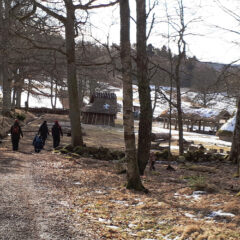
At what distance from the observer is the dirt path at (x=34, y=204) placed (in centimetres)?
496

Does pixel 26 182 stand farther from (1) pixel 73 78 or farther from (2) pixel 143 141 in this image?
(1) pixel 73 78

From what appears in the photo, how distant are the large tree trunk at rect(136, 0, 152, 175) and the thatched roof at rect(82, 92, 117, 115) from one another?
116ft

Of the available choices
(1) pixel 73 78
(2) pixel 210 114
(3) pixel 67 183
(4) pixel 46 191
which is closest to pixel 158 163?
(1) pixel 73 78

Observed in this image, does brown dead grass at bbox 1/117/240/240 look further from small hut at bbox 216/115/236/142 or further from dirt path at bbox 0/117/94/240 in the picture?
small hut at bbox 216/115/236/142

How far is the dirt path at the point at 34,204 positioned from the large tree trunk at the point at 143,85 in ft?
8.62

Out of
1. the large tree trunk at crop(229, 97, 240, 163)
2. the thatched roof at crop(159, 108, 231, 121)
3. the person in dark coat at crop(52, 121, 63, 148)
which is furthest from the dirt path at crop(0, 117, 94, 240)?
the thatched roof at crop(159, 108, 231, 121)

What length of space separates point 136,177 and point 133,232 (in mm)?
3109

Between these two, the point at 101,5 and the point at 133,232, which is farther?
the point at 101,5

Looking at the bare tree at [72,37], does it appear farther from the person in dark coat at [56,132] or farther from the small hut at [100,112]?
the small hut at [100,112]

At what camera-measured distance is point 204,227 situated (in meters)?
5.02

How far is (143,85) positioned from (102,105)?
1435 inches

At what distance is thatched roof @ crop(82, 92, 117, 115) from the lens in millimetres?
45469

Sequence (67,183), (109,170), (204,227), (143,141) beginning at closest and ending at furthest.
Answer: (204,227) < (67,183) < (143,141) < (109,170)

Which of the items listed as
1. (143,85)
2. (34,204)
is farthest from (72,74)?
(34,204)
